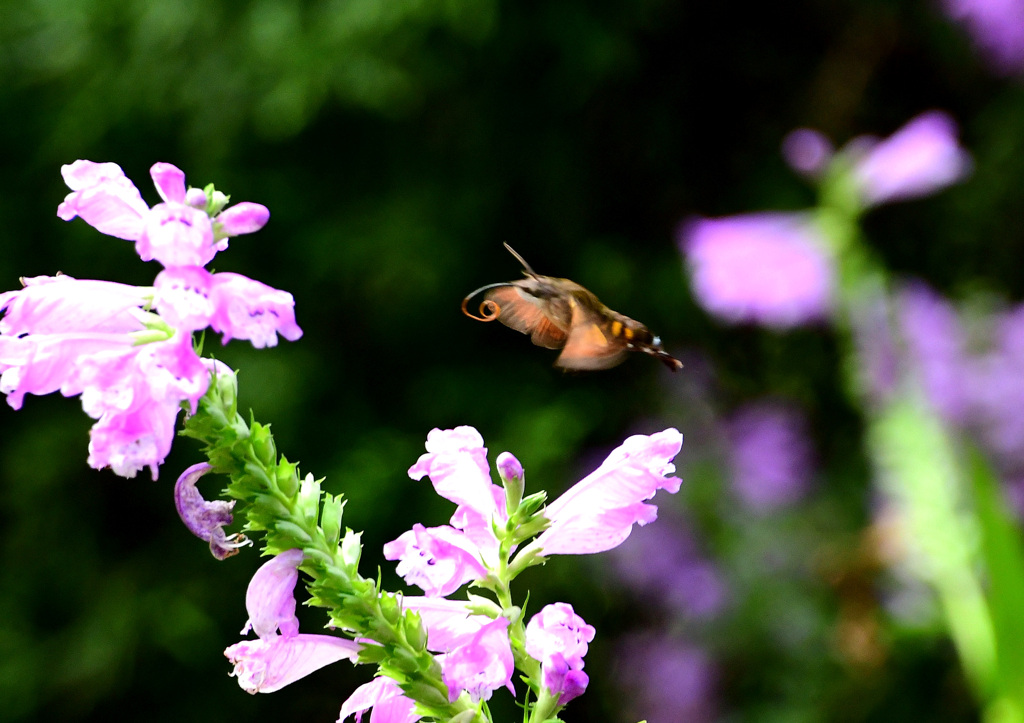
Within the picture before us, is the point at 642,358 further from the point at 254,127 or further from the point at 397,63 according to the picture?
the point at 254,127

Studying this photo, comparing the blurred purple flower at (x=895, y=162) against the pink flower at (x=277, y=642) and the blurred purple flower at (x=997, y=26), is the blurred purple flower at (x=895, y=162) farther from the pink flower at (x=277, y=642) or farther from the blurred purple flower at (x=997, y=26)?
the pink flower at (x=277, y=642)

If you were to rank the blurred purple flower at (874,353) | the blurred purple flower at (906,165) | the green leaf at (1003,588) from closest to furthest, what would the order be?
the green leaf at (1003,588) < the blurred purple flower at (874,353) < the blurred purple flower at (906,165)

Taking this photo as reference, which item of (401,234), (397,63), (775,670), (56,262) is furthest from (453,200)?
(775,670)

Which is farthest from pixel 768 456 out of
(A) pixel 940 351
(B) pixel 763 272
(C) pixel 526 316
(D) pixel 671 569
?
(C) pixel 526 316

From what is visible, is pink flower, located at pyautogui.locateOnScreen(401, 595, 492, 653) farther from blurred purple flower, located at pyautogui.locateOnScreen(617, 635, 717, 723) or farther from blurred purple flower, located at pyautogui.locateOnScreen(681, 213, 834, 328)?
blurred purple flower, located at pyautogui.locateOnScreen(617, 635, 717, 723)

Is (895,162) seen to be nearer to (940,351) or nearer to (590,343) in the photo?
(940,351)

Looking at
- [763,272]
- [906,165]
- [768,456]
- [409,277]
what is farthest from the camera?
[768,456]

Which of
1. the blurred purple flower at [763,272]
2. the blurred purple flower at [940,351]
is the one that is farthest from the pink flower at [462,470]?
the blurred purple flower at [940,351]
